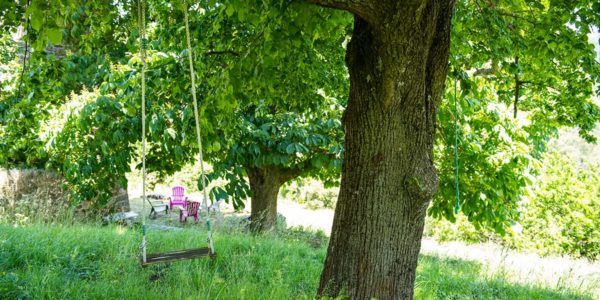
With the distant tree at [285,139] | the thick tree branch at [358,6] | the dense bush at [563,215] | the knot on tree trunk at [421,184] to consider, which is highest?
the thick tree branch at [358,6]

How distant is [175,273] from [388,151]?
233 centimetres

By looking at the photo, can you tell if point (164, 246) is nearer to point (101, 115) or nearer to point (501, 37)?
point (101, 115)

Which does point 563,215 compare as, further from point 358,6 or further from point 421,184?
point 358,6

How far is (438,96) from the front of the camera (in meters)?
3.53

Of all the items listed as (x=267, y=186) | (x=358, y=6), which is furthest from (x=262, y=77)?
(x=267, y=186)

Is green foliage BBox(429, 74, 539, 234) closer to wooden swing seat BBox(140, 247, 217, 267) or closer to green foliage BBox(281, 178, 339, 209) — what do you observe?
wooden swing seat BBox(140, 247, 217, 267)

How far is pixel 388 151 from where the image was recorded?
3.31 m

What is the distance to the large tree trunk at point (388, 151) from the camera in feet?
10.7

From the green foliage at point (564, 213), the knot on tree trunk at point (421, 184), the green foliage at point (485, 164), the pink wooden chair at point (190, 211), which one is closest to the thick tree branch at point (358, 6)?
the knot on tree trunk at point (421, 184)

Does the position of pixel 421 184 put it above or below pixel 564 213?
above

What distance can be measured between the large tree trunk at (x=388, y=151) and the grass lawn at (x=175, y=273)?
0.81m

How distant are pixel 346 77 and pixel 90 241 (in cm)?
457

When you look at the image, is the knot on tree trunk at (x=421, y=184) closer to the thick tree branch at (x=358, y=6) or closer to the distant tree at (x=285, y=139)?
the thick tree branch at (x=358, y=6)

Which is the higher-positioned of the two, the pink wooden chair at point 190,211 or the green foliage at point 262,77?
the green foliage at point 262,77
